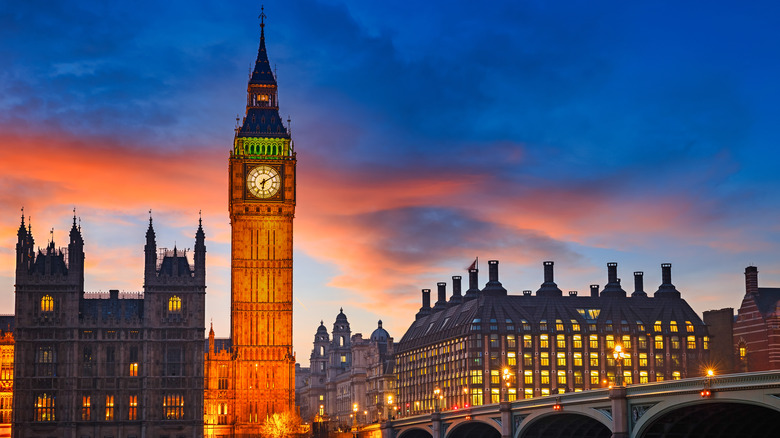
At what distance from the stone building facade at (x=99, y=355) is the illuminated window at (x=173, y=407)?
138 mm

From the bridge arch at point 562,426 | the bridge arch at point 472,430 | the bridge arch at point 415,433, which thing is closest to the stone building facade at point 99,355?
the bridge arch at point 415,433

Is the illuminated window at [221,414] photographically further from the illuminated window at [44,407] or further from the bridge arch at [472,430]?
the bridge arch at [472,430]

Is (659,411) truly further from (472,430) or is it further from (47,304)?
(47,304)

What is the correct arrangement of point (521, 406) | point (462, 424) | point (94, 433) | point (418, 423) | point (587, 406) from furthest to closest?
point (94, 433)
point (418, 423)
point (462, 424)
point (521, 406)
point (587, 406)

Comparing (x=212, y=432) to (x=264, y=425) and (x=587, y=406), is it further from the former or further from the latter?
(x=587, y=406)

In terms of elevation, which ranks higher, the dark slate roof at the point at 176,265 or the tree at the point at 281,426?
the dark slate roof at the point at 176,265

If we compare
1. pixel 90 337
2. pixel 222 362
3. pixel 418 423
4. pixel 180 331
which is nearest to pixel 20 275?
pixel 90 337

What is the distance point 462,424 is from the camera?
5522 inches

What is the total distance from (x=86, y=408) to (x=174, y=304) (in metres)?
18.4

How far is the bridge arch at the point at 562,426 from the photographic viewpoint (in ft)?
366

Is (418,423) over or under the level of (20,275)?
under

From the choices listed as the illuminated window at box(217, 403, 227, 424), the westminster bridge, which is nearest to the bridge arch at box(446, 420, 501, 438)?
the westminster bridge

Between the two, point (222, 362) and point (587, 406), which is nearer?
point (587, 406)

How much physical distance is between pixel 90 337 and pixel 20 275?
12904mm
